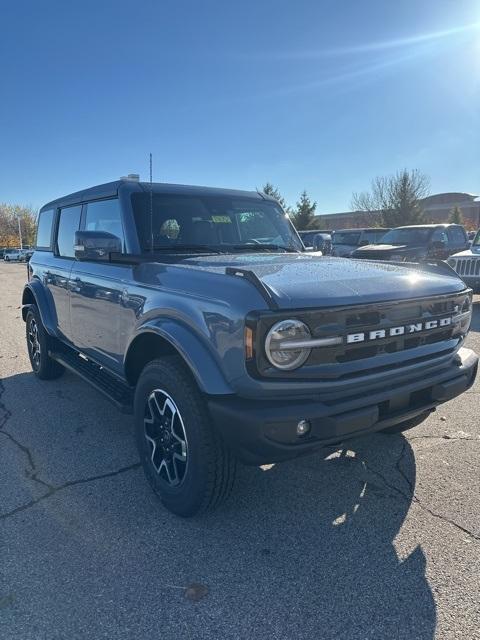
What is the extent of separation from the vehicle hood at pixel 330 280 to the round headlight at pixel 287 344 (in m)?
0.10

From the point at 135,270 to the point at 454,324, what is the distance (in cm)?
213

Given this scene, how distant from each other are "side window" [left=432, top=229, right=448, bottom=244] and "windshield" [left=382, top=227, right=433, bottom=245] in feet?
0.43

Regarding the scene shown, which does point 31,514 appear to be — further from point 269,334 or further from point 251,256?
point 251,256

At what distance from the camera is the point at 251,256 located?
11.3 ft

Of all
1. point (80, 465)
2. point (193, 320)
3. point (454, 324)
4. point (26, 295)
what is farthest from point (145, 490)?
point (26, 295)

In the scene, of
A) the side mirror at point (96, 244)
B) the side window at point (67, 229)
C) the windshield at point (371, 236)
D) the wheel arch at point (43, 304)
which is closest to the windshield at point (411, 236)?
the windshield at point (371, 236)

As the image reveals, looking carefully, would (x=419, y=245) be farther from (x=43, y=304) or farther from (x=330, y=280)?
(x=330, y=280)

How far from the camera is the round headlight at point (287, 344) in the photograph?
215 centimetres

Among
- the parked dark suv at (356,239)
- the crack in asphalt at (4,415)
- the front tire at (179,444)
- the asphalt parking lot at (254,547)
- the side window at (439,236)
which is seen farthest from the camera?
the parked dark suv at (356,239)

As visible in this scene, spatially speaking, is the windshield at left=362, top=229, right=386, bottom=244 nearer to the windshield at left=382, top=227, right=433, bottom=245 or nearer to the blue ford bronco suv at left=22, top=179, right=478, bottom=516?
the windshield at left=382, top=227, right=433, bottom=245

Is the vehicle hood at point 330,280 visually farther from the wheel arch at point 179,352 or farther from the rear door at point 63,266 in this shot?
the rear door at point 63,266

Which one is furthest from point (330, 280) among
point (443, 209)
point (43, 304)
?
point (443, 209)

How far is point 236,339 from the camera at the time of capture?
2.20m

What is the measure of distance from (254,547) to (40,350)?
12.5 ft
